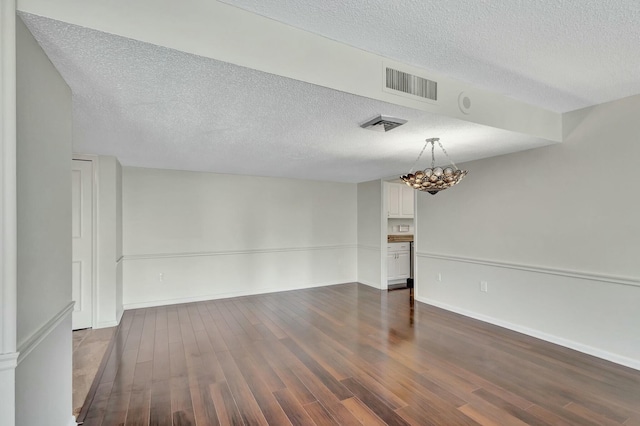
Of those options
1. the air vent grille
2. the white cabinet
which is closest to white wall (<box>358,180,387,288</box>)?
the white cabinet

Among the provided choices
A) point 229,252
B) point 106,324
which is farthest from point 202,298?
point 106,324

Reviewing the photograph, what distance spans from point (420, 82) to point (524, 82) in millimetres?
930

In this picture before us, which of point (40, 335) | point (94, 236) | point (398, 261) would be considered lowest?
point (398, 261)

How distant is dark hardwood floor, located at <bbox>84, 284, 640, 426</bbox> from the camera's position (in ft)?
6.83

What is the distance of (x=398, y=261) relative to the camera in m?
6.20

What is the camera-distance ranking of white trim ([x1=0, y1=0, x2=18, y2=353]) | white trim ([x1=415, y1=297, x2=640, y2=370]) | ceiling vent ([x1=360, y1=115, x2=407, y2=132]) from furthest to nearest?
1. white trim ([x1=415, y1=297, x2=640, y2=370])
2. ceiling vent ([x1=360, y1=115, x2=407, y2=132])
3. white trim ([x1=0, y1=0, x2=18, y2=353])

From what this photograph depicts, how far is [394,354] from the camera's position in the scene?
9.82 ft

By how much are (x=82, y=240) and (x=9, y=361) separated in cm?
314

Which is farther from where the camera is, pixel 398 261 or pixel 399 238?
pixel 399 238

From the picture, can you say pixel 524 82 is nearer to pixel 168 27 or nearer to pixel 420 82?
pixel 420 82

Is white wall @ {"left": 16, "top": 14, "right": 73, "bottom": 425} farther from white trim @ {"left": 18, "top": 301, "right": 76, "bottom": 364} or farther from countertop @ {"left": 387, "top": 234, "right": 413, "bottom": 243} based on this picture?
countertop @ {"left": 387, "top": 234, "right": 413, "bottom": 243}

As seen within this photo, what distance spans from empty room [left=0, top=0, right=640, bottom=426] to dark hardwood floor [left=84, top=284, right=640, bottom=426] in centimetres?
2

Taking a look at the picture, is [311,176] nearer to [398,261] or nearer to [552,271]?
[398,261]

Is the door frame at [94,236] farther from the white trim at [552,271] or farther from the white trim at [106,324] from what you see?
the white trim at [552,271]
